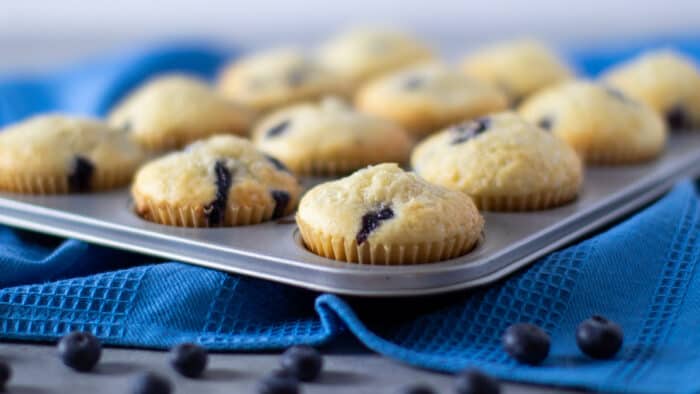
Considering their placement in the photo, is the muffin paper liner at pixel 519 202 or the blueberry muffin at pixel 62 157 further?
the blueberry muffin at pixel 62 157

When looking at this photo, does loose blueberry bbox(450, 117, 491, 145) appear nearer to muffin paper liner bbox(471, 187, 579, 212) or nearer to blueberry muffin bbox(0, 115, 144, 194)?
muffin paper liner bbox(471, 187, 579, 212)

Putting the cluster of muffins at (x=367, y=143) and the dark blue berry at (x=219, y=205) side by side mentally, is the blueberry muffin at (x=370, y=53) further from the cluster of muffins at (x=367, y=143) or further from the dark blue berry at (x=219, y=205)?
Result: the dark blue berry at (x=219, y=205)

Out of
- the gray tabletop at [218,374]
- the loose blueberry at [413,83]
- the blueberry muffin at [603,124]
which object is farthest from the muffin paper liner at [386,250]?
the loose blueberry at [413,83]

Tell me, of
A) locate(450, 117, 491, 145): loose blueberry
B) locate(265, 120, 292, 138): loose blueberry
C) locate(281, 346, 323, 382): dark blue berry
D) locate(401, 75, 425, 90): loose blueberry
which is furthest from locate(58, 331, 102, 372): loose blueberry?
locate(401, 75, 425, 90): loose blueberry

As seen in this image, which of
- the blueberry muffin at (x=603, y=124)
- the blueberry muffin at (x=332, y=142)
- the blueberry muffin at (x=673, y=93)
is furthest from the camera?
the blueberry muffin at (x=673, y=93)

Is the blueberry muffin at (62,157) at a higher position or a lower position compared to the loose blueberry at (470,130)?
lower

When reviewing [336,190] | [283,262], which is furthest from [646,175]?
[283,262]

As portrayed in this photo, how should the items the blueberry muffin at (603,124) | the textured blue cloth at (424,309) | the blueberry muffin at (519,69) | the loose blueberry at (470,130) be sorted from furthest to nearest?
1. the blueberry muffin at (519,69)
2. the blueberry muffin at (603,124)
3. the loose blueberry at (470,130)
4. the textured blue cloth at (424,309)
